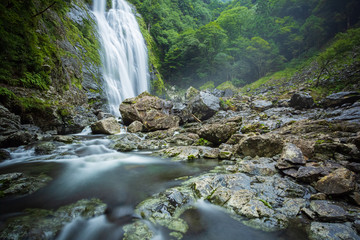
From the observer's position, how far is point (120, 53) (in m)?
22.4

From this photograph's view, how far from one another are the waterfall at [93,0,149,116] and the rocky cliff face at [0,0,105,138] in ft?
9.27

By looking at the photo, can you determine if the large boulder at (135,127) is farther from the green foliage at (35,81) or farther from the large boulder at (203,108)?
the green foliage at (35,81)

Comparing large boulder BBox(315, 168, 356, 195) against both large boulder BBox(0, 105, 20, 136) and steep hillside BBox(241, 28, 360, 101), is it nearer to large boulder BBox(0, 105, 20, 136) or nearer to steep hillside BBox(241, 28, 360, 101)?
large boulder BBox(0, 105, 20, 136)

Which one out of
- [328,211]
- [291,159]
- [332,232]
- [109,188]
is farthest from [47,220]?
[291,159]

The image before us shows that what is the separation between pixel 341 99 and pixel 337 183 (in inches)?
398

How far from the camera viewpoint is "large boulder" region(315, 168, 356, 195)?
257cm

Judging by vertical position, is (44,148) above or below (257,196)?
above

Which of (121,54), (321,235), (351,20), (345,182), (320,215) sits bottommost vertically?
(321,235)

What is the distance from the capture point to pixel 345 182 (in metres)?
2.60

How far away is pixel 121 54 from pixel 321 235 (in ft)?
84.3

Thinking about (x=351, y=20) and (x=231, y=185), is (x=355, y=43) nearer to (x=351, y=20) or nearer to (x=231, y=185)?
(x=351, y=20)

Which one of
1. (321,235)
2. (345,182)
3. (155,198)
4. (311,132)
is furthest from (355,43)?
(155,198)

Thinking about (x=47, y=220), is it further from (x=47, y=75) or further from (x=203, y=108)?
(x=203, y=108)

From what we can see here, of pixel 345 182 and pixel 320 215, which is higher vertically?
pixel 345 182
